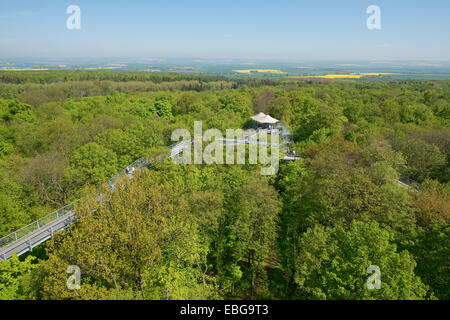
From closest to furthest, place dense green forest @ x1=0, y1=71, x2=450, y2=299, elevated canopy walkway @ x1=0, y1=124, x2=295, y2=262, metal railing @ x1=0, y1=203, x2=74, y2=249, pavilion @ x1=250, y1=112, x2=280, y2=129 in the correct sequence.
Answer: dense green forest @ x1=0, y1=71, x2=450, y2=299
elevated canopy walkway @ x1=0, y1=124, x2=295, y2=262
metal railing @ x1=0, y1=203, x2=74, y2=249
pavilion @ x1=250, y1=112, x2=280, y2=129

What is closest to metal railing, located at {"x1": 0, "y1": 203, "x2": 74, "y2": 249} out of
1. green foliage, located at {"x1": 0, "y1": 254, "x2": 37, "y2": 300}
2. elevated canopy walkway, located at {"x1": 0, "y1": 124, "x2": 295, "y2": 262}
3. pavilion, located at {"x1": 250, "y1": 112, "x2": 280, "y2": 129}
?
elevated canopy walkway, located at {"x1": 0, "y1": 124, "x2": 295, "y2": 262}

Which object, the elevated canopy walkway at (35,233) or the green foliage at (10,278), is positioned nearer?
the green foliage at (10,278)

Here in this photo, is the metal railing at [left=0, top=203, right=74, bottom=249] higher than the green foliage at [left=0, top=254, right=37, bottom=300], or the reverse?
the metal railing at [left=0, top=203, right=74, bottom=249]

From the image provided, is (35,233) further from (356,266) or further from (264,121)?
(264,121)

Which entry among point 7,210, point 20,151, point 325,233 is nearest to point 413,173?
point 325,233

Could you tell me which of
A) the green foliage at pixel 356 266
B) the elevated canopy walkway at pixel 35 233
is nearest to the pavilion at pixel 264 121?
the green foliage at pixel 356 266

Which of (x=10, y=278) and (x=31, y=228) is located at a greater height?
(x=31, y=228)

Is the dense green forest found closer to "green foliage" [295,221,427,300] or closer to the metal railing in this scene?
"green foliage" [295,221,427,300]

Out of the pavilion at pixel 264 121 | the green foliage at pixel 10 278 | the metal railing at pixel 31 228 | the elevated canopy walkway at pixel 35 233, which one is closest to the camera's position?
the green foliage at pixel 10 278

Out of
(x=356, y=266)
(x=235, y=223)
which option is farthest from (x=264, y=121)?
(x=356, y=266)

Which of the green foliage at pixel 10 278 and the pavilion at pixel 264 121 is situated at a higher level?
the pavilion at pixel 264 121

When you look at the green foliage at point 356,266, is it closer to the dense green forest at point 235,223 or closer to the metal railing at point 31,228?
the dense green forest at point 235,223
